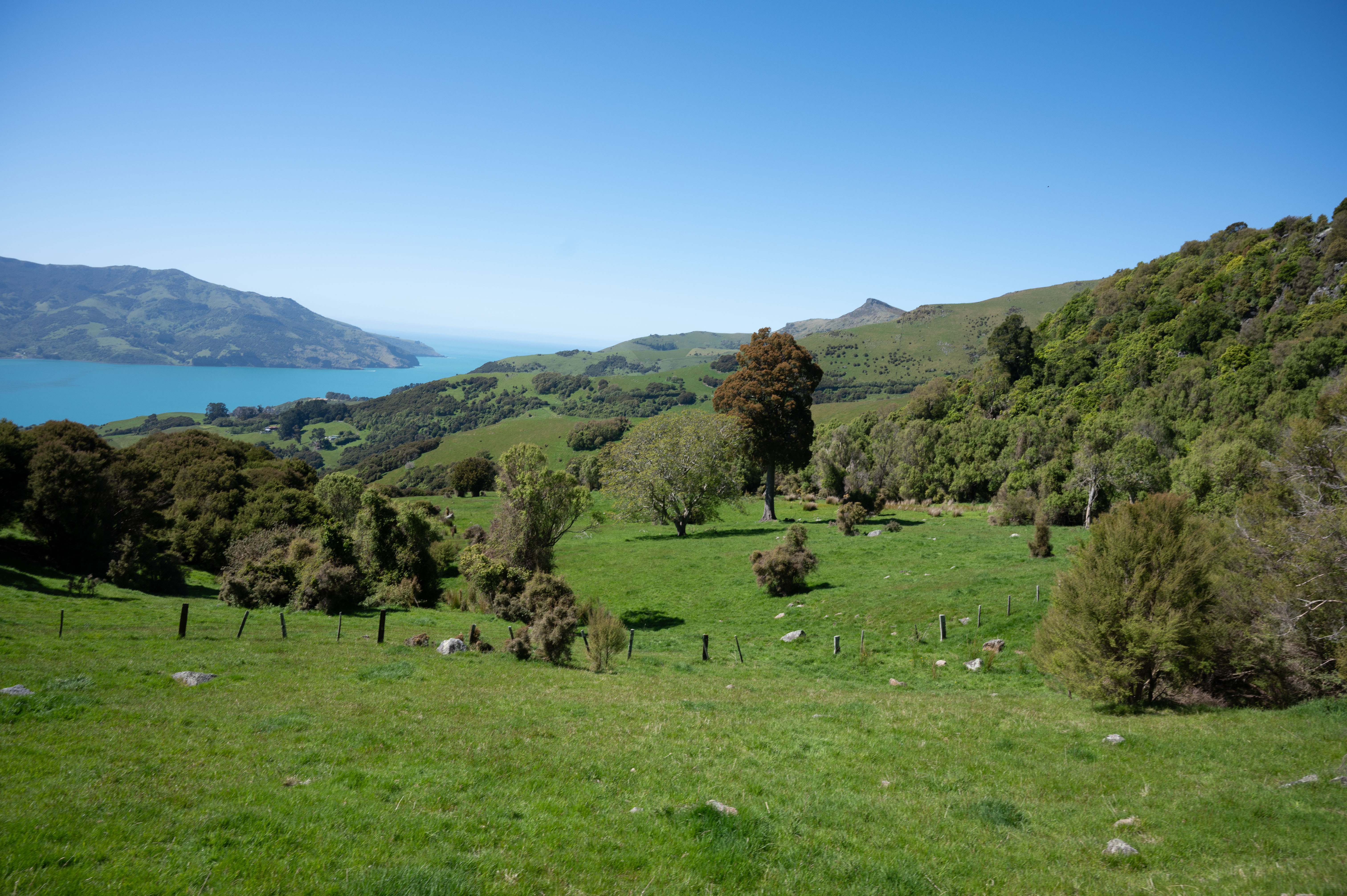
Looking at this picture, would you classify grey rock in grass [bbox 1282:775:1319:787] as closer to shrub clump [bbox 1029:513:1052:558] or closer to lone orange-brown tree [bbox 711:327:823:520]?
shrub clump [bbox 1029:513:1052:558]

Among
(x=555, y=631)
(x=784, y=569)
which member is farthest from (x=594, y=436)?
(x=555, y=631)

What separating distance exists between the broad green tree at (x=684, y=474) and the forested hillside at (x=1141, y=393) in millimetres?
21489

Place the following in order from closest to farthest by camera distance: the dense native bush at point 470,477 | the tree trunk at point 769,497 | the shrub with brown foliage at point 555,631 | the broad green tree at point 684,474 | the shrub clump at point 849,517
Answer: the shrub with brown foliage at point 555,631 → the shrub clump at point 849,517 → the broad green tree at point 684,474 → the tree trunk at point 769,497 → the dense native bush at point 470,477

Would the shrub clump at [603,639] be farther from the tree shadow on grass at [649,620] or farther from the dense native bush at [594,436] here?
the dense native bush at [594,436]

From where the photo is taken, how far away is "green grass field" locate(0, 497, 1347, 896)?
6039 millimetres

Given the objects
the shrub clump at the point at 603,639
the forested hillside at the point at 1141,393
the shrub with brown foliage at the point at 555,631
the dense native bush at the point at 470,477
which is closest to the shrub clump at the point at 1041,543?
the forested hillside at the point at 1141,393

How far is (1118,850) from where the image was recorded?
6.99 metres

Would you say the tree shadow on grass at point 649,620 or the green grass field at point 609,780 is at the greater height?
the green grass field at point 609,780

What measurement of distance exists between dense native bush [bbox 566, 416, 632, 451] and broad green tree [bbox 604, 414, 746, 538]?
9446cm

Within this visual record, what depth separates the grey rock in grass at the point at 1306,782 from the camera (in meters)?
8.25

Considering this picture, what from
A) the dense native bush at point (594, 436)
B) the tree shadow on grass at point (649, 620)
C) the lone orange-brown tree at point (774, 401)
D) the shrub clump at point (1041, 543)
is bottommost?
the tree shadow on grass at point (649, 620)

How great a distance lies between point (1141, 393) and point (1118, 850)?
80455 mm

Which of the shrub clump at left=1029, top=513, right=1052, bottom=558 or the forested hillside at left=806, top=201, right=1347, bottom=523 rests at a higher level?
the forested hillside at left=806, top=201, right=1347, bottom=523

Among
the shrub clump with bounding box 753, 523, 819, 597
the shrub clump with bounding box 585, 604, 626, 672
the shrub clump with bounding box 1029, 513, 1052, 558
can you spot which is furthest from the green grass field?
the shrub clump with bounding box 1029, 513, 1052, 558
